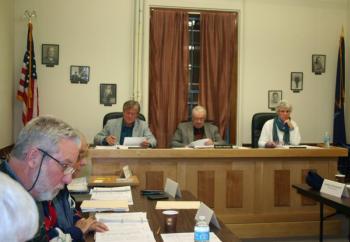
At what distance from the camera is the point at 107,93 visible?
20.4 ft

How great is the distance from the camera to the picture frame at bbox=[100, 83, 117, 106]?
245 inches

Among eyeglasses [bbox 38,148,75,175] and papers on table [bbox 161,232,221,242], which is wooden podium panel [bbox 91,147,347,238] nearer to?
papers on table [bbox 161,232,221,242]

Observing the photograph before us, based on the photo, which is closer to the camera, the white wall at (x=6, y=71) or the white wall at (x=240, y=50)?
the white wall at (x=6, y=71)

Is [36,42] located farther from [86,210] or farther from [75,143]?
[75,143]

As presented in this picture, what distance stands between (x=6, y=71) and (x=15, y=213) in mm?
5215

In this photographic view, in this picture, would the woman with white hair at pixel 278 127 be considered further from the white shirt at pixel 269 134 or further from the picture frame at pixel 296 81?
the picture frame at pixel 296 81

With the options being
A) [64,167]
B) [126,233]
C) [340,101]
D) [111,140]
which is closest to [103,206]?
[126,233]

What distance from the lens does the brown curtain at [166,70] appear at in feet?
20.8

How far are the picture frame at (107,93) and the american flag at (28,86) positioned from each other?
95 centimetres

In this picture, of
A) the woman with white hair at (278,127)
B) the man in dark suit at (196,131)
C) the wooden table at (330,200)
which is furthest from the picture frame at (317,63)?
the wooden table at (330,200)

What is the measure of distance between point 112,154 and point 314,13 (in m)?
4.39

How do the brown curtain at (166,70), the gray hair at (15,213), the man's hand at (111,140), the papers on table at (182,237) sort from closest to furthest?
1. the gray hair at (15,213)
2. the papers on table at (182,237)
3. the man's hand at (111,140)
4. the brown curtain at (166,70)

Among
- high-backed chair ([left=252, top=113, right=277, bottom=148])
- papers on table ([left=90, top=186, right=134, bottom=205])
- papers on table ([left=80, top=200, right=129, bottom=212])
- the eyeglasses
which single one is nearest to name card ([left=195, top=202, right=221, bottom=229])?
papers on table ([left=80, top=200, right=129, bottom=212])

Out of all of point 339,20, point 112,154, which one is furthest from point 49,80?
point 339,20
